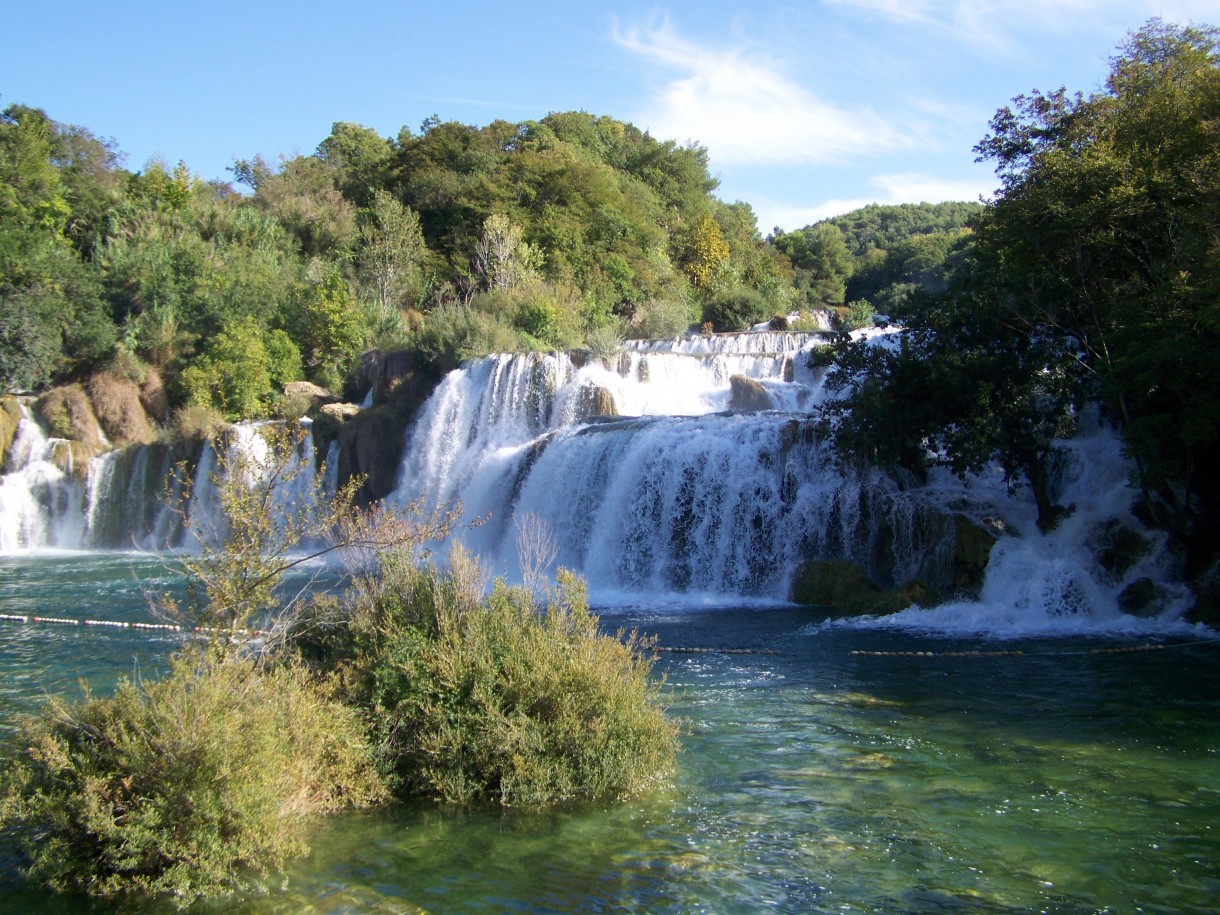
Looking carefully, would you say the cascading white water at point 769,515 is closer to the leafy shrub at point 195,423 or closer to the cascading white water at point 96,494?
the leafy shrub at point 195,423

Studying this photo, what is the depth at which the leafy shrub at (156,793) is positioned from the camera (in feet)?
18.8

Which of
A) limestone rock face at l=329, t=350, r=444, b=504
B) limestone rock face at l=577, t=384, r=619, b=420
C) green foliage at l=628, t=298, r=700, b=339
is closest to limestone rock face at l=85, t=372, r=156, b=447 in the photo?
limestone rock face at l=329, t=350, r=444, b=504

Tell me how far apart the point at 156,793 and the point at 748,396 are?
18858mm

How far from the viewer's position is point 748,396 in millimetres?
23469

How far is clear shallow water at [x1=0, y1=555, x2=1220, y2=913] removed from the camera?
5934 mm

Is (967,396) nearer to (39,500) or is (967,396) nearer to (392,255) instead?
(39,500)

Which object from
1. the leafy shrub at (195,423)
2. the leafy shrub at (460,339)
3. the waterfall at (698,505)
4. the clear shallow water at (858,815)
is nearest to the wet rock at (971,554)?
the waterfall at (698,505)

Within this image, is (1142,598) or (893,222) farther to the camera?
(893,222)

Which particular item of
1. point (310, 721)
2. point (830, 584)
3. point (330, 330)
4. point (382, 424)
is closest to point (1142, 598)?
point (830, 584)

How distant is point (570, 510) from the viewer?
1900 cm

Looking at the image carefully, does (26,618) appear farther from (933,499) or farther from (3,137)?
(3,137)

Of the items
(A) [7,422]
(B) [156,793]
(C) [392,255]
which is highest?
(C) [392,255]

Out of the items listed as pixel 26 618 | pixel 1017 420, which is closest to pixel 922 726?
pixel 1017 420

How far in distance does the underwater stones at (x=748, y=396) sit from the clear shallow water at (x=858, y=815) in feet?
39.1
